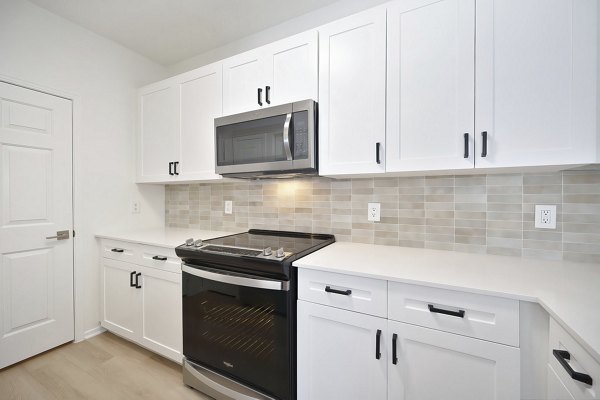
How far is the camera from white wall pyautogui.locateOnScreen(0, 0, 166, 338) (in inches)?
76.4

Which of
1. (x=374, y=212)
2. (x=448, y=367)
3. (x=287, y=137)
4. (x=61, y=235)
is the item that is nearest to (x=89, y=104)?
(x=61, y=235)

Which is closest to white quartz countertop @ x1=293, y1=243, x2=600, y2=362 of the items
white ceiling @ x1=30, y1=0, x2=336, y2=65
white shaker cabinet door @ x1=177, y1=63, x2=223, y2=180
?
white shaker cabinet door @ x1=177, y1=63, x2=223, y2=180

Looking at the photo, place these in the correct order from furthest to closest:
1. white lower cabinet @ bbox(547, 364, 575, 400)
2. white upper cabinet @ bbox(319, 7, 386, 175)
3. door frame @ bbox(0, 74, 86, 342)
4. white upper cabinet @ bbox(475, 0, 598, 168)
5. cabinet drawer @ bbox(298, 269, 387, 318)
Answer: door frame @ bbox(0, 74, 86, 342)
white upper cabinet @ bbox(319, 7, 386, 175)
cabinet drawer @ bbox(298, 269, 387, 318)
white upper cabinet @ bbox(475, 0, 598, 168)
white lower cabinet @ bbox(547, 364, 575, 400)

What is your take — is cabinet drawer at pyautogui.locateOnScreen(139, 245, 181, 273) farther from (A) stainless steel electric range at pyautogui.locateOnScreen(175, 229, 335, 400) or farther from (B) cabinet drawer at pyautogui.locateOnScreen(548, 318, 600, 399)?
(B) cabinet drawer at pyautogui.locateOnScreen(548, 318, 600, 399)

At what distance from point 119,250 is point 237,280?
54.4 inches

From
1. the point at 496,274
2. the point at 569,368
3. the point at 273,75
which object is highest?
the point at 273,75

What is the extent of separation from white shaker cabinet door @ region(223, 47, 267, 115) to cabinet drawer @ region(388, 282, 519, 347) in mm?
1462

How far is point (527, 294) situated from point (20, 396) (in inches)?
109

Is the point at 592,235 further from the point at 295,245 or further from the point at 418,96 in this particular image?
the point at 295,245

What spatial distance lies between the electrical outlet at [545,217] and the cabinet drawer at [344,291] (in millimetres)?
950

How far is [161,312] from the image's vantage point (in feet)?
6.26

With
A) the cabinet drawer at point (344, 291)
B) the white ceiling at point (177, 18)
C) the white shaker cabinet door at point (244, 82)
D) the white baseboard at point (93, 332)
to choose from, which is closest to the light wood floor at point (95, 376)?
the white baseboard at point (93, 332)

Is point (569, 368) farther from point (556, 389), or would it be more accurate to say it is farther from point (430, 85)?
point (430, 85)

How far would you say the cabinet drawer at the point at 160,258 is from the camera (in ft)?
6.01
